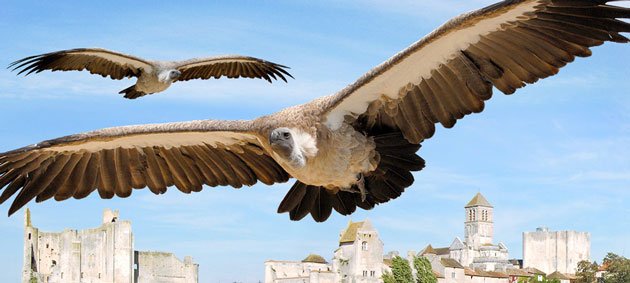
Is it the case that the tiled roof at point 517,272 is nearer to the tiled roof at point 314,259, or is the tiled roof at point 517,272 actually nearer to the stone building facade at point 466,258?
the stone building facade at point 466,258

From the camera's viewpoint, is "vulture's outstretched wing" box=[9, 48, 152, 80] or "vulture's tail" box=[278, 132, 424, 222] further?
"vulture's outstretched wing" box=[9, 48, 152, 80]

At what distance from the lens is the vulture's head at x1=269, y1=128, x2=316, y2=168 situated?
517 cm

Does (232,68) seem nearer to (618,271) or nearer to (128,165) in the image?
(128,165)

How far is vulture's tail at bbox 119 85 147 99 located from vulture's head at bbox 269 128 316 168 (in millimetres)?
6487

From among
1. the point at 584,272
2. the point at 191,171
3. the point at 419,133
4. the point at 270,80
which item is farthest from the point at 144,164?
the point at 584,272

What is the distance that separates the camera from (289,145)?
5191mm

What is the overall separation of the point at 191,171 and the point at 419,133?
170 centimetres

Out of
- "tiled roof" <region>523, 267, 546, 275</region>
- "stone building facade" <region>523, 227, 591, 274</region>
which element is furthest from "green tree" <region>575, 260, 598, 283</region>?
"stone building facade" <region>523, 227, 591, 274</region>

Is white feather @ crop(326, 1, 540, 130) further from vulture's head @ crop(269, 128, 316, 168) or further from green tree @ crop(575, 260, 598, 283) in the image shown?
green tree @ crop(575, 260, 598, 283)

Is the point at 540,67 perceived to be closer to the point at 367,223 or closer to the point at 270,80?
the point at 270,80

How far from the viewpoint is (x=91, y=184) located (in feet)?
21.3

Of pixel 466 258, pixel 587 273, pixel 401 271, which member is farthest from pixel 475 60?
pixel 466 258

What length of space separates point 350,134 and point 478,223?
99172mm

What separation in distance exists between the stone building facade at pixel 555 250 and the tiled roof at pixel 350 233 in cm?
3146
